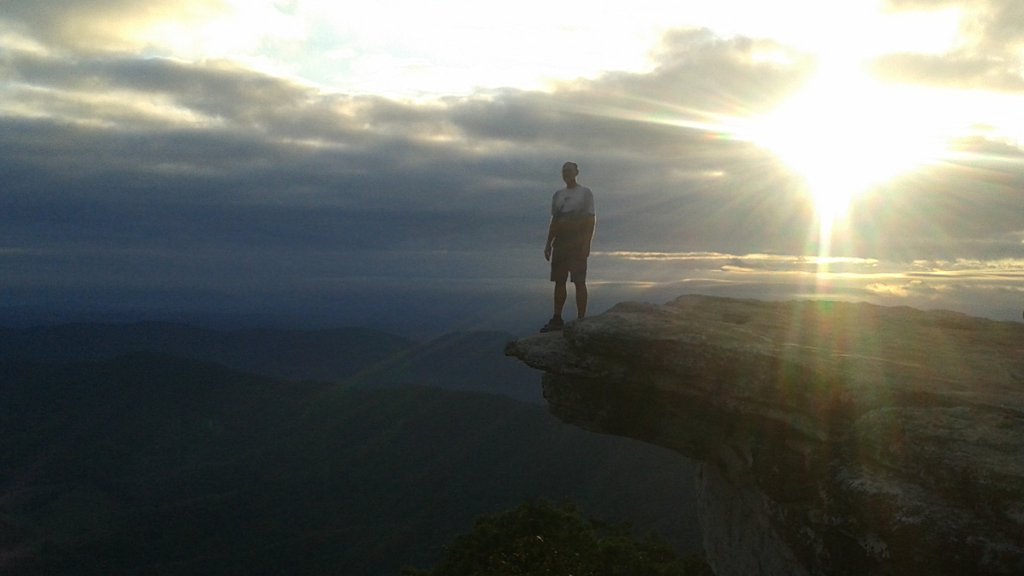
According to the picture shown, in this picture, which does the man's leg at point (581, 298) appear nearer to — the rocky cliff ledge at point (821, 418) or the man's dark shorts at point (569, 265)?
the man's dark shorts at point (569, 265)

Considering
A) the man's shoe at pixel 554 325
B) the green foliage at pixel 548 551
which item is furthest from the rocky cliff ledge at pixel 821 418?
the green foliage at pixel 548 551

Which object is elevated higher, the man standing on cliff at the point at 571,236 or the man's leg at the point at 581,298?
the man standing on cliff at the point at 571,236

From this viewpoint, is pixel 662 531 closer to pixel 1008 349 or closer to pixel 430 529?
pixel 430 529

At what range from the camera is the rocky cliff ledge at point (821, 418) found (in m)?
13.0

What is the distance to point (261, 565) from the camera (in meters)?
170

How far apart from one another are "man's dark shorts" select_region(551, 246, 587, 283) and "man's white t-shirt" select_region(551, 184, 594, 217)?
3.76 feet

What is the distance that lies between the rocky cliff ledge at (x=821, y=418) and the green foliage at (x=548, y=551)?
9.20 feet

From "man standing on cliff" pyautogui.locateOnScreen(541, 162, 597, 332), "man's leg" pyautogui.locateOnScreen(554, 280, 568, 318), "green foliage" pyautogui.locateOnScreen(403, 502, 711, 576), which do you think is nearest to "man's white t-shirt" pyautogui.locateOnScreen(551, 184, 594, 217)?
"man standing on cliff" pyautogui.locateOnScreen(541, 162, 597, 332)

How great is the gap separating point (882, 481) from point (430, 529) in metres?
177

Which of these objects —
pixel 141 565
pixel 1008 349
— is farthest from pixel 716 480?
pixel 141 565

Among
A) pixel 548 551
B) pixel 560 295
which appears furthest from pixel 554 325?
pixel 548 551

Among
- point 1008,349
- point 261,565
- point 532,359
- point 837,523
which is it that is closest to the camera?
point 837,523

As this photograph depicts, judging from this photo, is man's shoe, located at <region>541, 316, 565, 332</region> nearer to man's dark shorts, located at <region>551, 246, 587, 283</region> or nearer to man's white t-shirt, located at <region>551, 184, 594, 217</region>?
man's dark shorts, located at <region>551, 246, 587, 283</region>

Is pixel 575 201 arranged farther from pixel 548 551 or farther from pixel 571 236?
pixel 548 551
